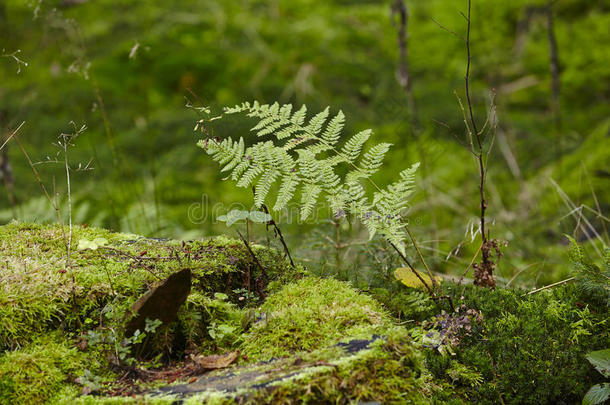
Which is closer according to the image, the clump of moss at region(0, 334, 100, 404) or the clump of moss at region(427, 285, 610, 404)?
the clump of moss at region(0, 334, 100, 404)

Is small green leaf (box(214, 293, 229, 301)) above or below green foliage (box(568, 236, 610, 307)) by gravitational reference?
below

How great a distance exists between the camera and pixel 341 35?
27.1ft

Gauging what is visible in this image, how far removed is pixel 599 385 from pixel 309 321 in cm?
129

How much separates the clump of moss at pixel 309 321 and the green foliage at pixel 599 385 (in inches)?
36.1

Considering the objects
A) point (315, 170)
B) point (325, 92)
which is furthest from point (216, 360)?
point (325, 92)

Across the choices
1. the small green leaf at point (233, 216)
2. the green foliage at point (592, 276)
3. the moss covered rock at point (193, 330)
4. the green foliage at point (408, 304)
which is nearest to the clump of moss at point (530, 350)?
the green foliage at point (592, 276)

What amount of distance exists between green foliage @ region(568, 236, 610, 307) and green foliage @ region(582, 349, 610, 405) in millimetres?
398

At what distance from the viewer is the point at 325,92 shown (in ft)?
23.6

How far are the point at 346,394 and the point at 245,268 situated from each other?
1.09 meters

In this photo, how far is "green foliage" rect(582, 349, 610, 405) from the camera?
6.37ft

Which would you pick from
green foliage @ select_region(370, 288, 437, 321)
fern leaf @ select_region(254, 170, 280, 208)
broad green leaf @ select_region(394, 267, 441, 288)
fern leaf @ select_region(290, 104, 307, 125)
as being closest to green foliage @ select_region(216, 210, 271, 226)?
fern leaf @ select_region(254, 170, 280, 208)

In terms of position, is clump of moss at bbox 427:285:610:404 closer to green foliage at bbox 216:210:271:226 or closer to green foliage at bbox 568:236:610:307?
green foliage at bbox 568:236:610:307

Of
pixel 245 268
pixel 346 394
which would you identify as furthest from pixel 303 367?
pixel 245 268

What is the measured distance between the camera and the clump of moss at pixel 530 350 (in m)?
2.07
